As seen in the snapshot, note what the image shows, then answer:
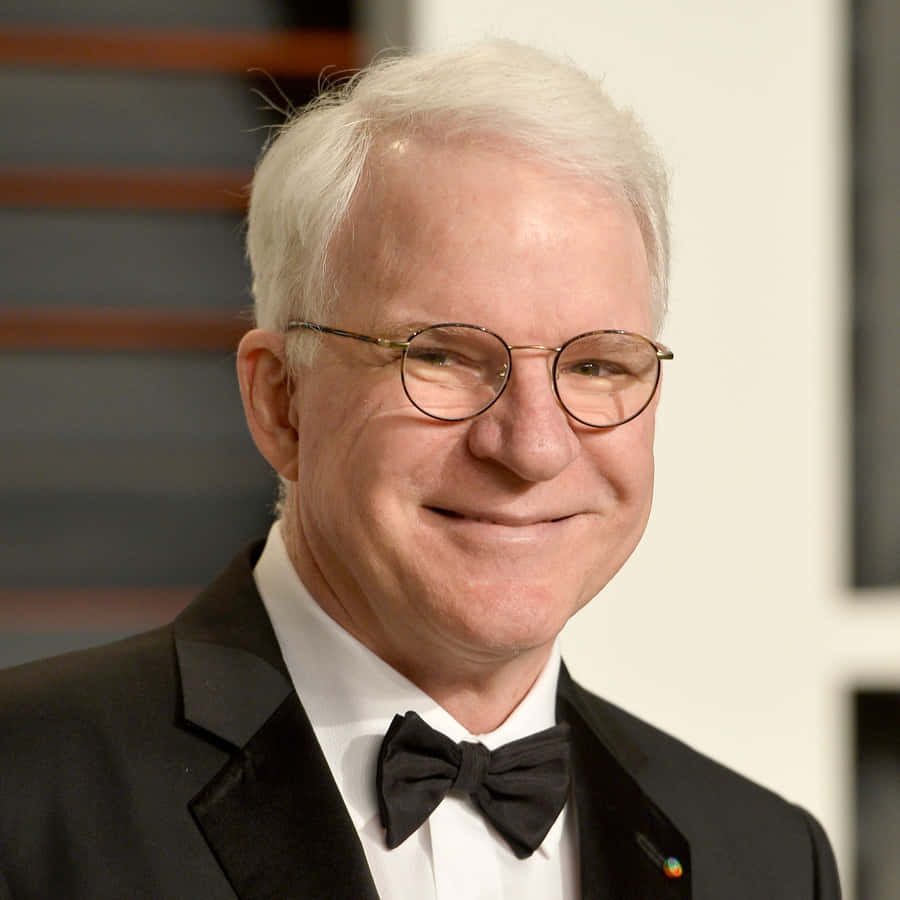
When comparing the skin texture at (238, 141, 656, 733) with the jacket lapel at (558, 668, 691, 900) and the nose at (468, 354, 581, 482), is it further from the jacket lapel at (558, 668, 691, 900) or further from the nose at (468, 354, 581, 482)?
the jacket lapel at (558, 668, 691, 900)

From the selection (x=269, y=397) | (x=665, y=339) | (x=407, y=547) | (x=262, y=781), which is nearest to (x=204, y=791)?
(x=262, y=781)

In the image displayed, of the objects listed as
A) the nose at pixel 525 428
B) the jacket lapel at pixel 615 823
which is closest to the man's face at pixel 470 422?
the nose at pixel 525 428

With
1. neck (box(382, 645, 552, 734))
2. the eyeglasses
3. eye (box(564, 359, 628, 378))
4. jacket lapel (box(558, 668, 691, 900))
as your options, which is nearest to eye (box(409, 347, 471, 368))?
the eyeglasses

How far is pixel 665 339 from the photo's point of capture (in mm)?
2951

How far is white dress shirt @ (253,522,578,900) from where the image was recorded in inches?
60.6

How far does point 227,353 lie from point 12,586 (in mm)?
734

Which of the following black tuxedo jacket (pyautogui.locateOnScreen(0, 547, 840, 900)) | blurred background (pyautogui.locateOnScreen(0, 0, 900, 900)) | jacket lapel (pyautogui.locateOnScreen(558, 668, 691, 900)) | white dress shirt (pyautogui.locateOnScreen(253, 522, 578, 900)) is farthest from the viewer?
blurred background (pyautogui.locateOnScreen(0, 0, 900, 900))

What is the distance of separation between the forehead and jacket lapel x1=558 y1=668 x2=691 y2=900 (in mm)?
538

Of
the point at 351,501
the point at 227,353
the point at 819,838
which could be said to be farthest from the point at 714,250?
the point at 351,501

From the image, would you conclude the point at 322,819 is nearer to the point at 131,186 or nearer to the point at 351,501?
the point at 351,501

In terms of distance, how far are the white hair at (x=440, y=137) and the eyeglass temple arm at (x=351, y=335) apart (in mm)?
10

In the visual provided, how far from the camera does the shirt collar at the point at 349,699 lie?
156 cm

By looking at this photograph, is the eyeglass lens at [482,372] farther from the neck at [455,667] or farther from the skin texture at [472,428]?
the neck at [455,667]

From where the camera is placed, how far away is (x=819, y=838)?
1.87 meters
